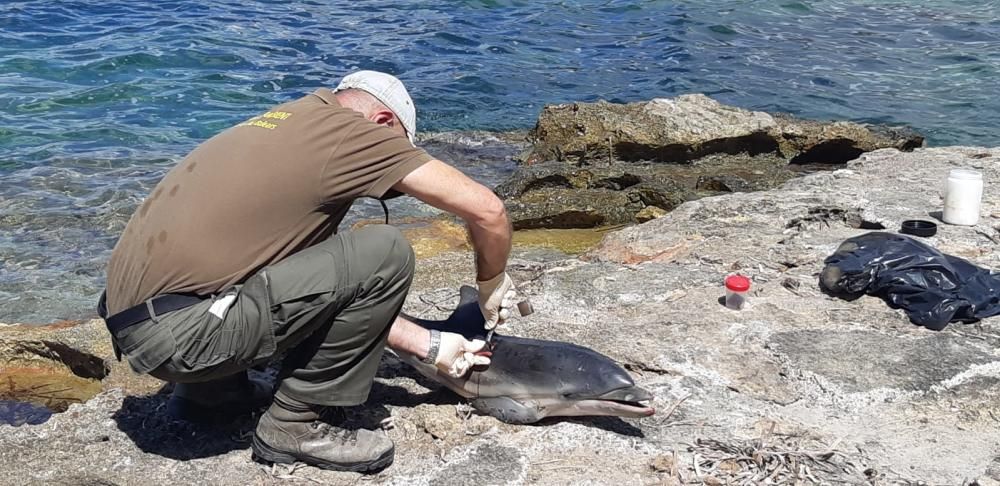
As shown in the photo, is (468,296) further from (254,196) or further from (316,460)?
(254,196)

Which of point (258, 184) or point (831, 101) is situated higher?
point (258, 184)

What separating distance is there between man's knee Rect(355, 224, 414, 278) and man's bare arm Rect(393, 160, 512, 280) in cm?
16

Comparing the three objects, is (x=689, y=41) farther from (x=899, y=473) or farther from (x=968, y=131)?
(x=899, y=473)

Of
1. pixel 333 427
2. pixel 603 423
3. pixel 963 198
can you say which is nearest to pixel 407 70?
pixel 963 198

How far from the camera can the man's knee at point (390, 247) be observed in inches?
124

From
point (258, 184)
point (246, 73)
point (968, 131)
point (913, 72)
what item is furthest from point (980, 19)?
point (258, 184)

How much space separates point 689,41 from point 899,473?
12808mm

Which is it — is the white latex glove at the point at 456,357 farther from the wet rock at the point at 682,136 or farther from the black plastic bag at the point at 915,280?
the wet rock at the point at 682,136

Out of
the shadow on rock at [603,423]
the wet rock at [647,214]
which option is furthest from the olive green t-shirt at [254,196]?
the wet rock at [647,214]

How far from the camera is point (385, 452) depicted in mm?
3354

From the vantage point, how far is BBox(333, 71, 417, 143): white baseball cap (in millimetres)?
3271

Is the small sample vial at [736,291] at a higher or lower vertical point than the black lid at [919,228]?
higher

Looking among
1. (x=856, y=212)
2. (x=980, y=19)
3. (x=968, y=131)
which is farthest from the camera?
(x=980, y=19)

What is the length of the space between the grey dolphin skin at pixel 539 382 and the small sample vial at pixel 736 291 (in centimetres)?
110
